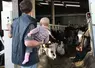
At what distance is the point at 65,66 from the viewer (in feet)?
26.9

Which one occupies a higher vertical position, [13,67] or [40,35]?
[40,35]

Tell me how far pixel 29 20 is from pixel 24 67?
623 millimetres

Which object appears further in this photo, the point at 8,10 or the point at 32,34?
the point at 8,10

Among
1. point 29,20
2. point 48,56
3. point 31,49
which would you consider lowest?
point 48,56

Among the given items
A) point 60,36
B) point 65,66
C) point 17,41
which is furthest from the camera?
point 60,36

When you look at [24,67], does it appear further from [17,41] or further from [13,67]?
[13,67]

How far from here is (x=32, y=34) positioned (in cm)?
328

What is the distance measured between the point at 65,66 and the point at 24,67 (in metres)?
4.86

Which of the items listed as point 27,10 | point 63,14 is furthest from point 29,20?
point 63,14

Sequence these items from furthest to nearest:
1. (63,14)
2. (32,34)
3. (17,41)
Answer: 1. (63,14)
2. (17,41)
3. (32,34)

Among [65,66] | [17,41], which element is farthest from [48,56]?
[17,41]

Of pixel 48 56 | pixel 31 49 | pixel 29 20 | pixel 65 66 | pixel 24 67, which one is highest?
pixel 29 20

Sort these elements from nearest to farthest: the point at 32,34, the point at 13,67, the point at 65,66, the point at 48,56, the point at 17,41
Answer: the point at 32,34 < the point at 17,41 < the point at 13,67 < the point at 48,56 < the point at 65,66

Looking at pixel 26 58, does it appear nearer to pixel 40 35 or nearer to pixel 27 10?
pixel 40 35
